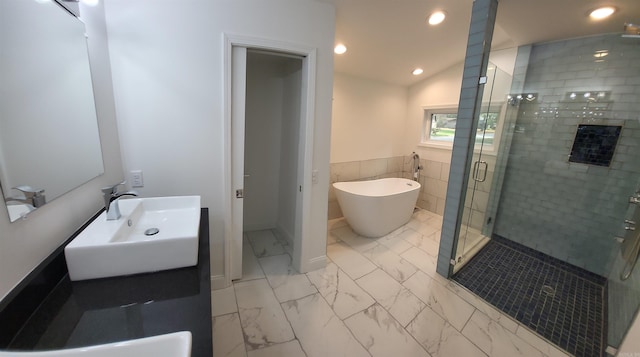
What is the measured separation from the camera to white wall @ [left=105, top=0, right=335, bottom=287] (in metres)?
1.60

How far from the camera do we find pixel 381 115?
157 inches

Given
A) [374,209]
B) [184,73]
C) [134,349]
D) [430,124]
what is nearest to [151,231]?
[134,349]

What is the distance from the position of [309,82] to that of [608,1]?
251 centimetres

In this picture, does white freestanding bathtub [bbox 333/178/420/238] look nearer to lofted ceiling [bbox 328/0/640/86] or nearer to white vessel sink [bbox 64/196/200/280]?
lofted ceiling [bbox 328/0/640/86]

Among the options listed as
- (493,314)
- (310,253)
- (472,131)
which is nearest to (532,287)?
(493,314)

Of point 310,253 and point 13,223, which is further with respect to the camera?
point 310,253

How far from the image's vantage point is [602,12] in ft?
6.73

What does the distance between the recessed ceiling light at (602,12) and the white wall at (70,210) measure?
151 inches

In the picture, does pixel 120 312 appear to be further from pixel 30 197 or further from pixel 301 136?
pixel 301 136

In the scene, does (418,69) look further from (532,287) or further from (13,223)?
(13,223)

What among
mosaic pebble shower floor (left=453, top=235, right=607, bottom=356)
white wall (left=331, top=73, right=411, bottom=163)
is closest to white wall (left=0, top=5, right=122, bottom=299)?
white wall (left=331, top=73, right=411, bottom=163)

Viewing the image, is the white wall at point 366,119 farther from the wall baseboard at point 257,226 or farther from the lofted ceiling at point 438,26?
the wall baseboard at point 257,226

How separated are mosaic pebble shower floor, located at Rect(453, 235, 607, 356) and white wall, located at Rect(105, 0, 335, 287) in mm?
2644

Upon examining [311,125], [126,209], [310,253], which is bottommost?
[310,253]
